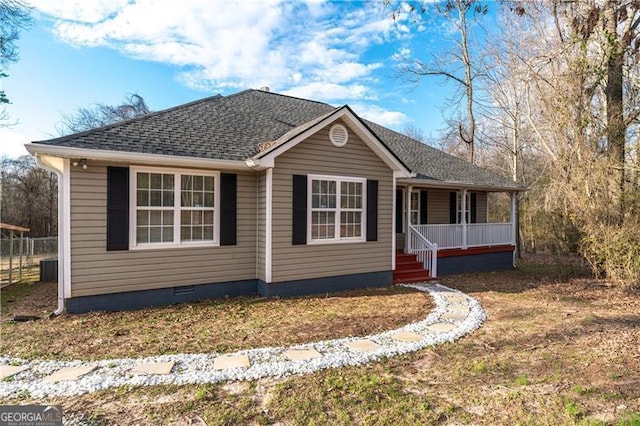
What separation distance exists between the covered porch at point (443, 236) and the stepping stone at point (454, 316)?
316 cm

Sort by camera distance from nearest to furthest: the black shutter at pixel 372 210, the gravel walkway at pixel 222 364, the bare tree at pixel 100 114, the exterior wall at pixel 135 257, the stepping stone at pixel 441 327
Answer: the gravel walkway at pixel 222 364, the stepping stone at pixel 441 327, the exterior wall at pixel 135 257, the black shutter at pixel 372 210, the bare tree at pixel 100 114

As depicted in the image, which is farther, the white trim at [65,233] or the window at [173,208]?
the window at [173,208]

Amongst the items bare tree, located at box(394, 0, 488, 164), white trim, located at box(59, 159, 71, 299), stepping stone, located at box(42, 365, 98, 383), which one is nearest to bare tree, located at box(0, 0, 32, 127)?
white trim, located at box(59, 159, 71, 299)

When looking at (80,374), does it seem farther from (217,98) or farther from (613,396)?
(217,98)

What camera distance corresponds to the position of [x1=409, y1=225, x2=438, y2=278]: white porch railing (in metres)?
10.9

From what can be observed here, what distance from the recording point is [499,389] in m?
3.79

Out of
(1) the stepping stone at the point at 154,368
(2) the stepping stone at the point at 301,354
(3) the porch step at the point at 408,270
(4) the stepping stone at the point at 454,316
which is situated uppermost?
(3) the porch step at the point at 408,270

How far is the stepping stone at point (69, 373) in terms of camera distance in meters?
3.92

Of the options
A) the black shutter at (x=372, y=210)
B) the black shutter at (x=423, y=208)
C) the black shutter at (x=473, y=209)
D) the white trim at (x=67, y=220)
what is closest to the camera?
the white trim at (x=67, y=220)

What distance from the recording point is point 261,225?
26.4 feet

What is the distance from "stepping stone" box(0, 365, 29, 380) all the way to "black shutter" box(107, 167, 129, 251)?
8.66 feet

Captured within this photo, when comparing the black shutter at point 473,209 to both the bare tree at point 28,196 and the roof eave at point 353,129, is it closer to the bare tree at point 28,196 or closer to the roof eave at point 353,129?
the roof eave at point 353,129

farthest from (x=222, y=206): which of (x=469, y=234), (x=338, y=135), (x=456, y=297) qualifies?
(x=469, y=234)

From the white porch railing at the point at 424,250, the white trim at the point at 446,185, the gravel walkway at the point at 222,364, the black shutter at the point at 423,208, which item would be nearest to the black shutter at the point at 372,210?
the white trim at the point at 446,185
